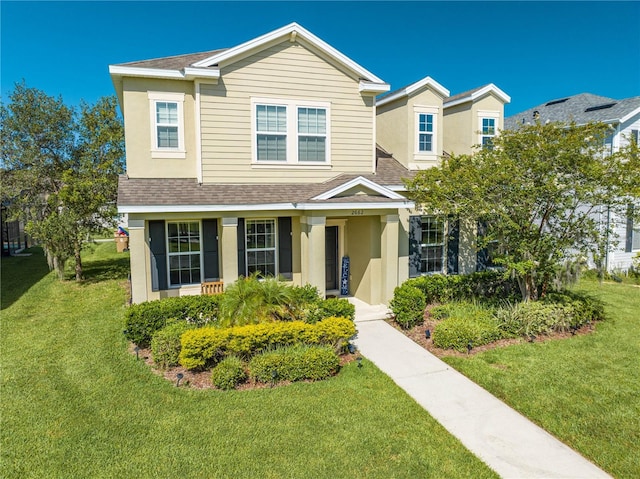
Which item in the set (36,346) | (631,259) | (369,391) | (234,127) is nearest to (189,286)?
(36,346)

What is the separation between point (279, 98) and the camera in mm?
11617

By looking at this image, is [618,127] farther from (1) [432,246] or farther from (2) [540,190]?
(2) [540,190]

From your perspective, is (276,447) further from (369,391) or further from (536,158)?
(536,158)

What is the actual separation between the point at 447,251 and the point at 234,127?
759cm

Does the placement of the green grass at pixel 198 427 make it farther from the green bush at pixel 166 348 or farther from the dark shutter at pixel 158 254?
the dark shutter at pixel 158 254

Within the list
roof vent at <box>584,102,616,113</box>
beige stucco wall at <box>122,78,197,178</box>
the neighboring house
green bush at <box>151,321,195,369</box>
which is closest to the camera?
green bush at <box>151,321,195,369</box>

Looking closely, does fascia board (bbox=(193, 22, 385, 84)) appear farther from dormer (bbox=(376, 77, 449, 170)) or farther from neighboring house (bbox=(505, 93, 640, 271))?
neighboring house (bbox=(505, 93, 640, 271))

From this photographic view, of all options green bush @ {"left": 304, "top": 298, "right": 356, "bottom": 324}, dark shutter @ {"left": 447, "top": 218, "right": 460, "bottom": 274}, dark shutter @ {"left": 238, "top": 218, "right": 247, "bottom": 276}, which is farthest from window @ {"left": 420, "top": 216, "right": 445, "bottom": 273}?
dark shutter @ {"left": 238, "top": 218, "right": 247, "bottom": 276}

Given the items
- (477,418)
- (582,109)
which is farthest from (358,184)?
(582,109)

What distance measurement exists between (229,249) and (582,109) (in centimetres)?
1906

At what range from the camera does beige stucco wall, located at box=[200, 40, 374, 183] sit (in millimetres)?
11156

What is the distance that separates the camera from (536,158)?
9375 mm

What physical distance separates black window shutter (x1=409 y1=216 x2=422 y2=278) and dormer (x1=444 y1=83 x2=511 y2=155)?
11.5ft

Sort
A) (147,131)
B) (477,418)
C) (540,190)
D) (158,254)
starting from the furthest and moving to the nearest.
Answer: (147,131) → (158,254) → (540,190) → (477,418)
